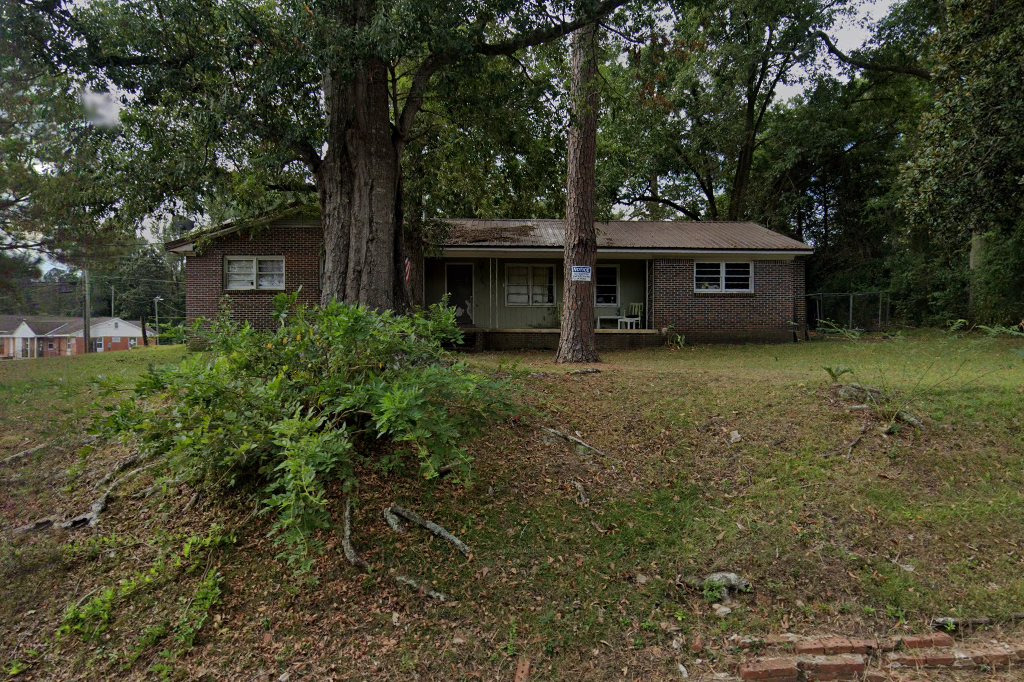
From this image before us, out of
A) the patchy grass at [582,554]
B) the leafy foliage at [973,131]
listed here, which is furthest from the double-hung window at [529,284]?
the patchy grass at [582,554]

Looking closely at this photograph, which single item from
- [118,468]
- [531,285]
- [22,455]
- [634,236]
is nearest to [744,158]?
[634,236]

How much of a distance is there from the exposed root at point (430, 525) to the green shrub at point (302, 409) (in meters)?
0.37

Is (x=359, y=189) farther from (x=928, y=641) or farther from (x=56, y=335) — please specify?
(x=56, y=335)

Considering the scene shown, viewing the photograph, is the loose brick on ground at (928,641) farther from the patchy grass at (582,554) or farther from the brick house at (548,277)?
the brick house at (548,277)

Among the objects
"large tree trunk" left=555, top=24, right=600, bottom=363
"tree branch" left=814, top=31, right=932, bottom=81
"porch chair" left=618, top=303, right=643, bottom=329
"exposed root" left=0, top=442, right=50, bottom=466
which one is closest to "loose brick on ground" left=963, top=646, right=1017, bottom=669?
"large tree trunk" left=555, top=24, right=600, bottom=363

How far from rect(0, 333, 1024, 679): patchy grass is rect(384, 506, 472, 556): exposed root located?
7cm

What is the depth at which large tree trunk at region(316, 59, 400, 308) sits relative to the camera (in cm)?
655

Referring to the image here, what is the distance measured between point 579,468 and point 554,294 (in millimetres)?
12657

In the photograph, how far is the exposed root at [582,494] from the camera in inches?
178

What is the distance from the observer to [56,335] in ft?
169

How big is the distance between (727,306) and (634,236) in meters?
3.44

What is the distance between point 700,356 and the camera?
12727 mm

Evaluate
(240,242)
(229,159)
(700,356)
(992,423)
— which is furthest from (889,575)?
(240,242)

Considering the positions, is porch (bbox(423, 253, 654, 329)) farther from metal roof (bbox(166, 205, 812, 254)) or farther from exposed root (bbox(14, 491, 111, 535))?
exposed root (bbox(14, 491, 111, 535))
